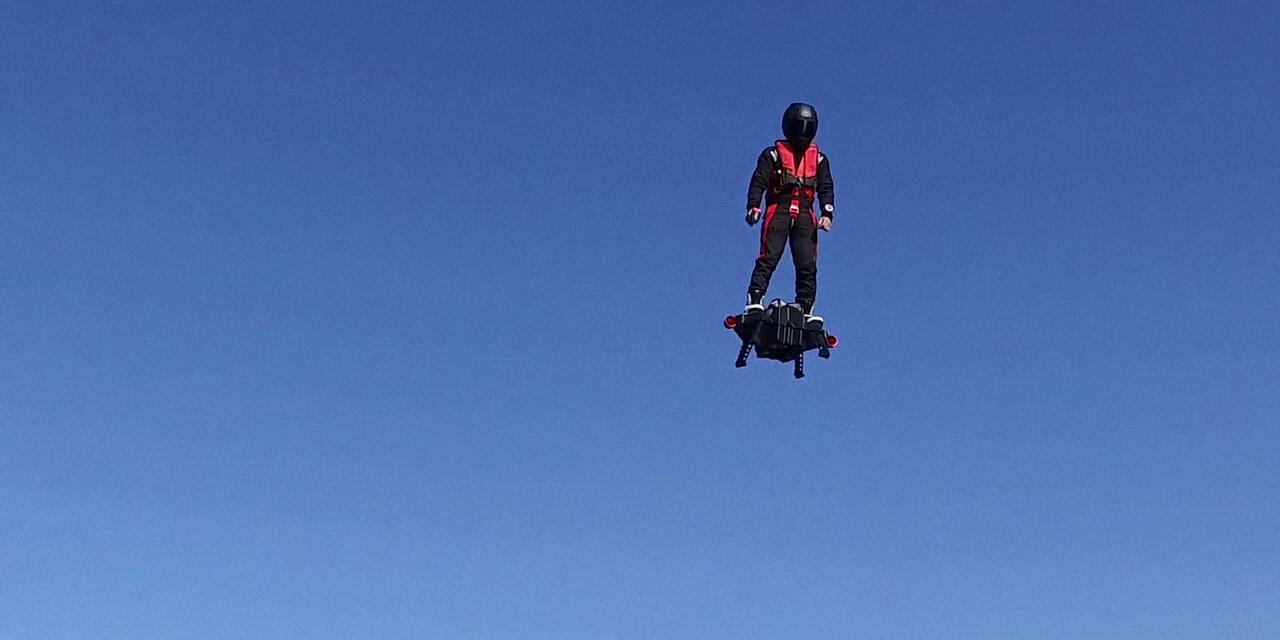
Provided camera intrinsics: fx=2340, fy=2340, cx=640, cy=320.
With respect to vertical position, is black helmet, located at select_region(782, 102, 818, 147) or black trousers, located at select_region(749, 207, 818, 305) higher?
black helmet, located at select_region(782, 102, 818, 147)

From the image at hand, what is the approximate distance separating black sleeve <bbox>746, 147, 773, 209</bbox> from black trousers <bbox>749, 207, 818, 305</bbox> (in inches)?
24.0

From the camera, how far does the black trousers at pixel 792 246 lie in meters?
46.9

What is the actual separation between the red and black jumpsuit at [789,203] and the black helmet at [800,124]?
0.27 m

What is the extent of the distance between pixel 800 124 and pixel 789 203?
1616mm

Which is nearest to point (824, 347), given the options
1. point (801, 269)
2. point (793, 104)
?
point (801, 269)

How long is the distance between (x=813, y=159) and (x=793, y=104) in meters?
1.18

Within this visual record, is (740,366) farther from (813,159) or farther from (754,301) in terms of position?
(813,159)

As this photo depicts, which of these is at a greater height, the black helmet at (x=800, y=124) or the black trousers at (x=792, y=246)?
the black helmet at (x=800, y=124)

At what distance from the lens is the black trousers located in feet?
154

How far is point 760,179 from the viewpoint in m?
46.5

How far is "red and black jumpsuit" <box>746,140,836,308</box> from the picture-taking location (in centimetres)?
4666

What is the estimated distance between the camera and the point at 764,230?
47.1m

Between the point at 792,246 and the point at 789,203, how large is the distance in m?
0.97

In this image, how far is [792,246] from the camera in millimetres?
47281
